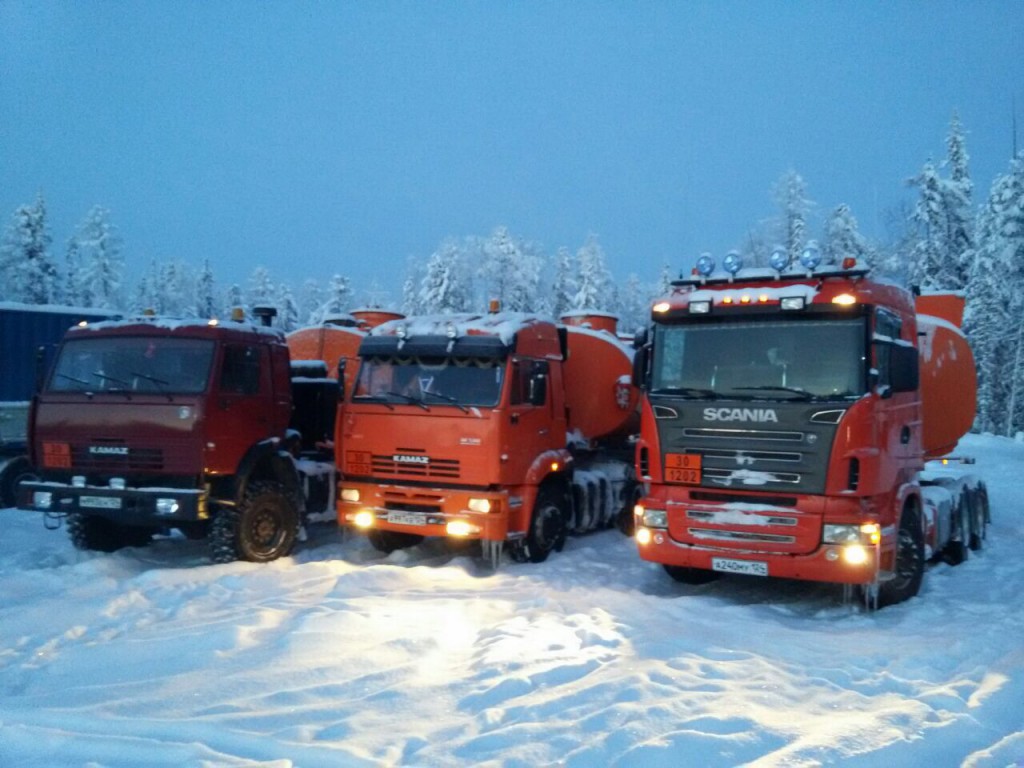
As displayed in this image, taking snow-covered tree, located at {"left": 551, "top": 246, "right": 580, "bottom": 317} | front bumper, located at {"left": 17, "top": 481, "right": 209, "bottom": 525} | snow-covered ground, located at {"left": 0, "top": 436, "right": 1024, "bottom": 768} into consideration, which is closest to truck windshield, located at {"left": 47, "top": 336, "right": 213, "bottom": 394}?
front bumper, located at {"left": 17, "top": 481, "right": 209, "bottom": 525}

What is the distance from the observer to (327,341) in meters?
14.4

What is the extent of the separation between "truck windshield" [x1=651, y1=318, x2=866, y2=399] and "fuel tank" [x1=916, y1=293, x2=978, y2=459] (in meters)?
3.14

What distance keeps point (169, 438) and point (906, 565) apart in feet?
26.1

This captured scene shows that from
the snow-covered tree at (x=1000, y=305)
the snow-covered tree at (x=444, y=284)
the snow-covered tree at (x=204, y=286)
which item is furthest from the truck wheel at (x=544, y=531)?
the snow-covered tree at (x=204, y=286)

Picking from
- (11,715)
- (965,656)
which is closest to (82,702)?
(11,715)

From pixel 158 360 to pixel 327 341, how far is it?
445cm

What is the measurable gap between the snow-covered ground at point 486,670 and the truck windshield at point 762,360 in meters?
2.14

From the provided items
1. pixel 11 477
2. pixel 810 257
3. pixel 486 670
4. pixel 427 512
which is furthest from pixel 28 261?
pixel 486 670

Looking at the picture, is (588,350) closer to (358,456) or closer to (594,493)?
(594,493)

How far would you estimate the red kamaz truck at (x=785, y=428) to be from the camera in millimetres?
8055

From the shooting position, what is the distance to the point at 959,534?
1144 cm

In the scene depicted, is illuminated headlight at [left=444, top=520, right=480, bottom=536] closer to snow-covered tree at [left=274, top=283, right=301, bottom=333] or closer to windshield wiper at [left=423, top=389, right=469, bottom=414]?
windshield wiper at [left=423, top=389, right=469, bottom=414]

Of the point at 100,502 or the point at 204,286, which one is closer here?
the point at 100,502

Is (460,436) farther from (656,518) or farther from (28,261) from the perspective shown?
A: (28,261)
